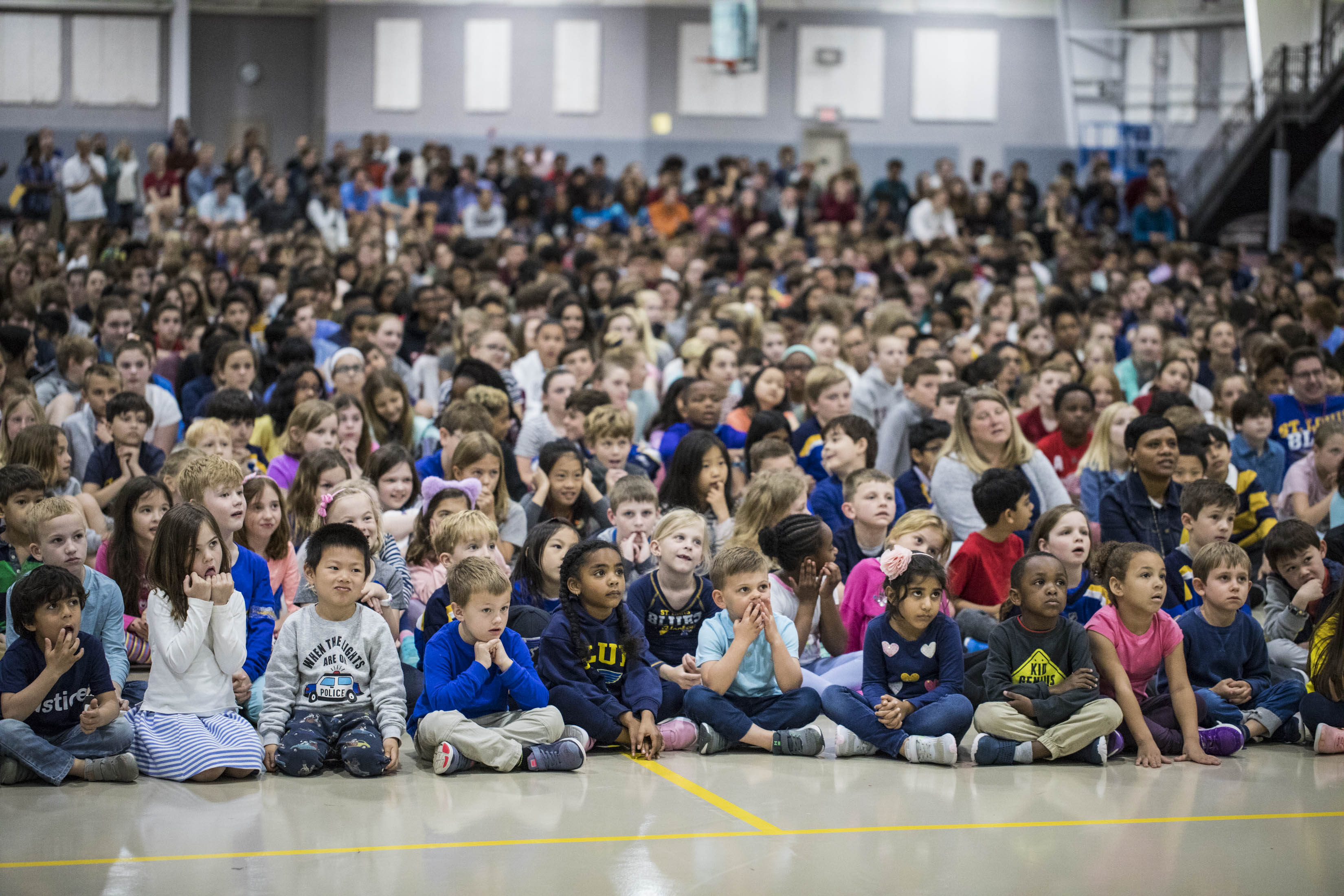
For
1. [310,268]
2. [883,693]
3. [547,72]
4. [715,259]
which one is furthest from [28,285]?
[547,72]

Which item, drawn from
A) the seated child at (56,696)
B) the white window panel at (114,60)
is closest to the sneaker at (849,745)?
the seated child at (56,696)

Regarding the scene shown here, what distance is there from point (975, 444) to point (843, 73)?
17.4m

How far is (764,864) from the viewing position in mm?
3975

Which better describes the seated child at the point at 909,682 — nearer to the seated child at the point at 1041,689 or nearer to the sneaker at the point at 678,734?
the seated child at the point at 1041,689

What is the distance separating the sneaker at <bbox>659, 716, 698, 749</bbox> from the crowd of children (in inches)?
0.7

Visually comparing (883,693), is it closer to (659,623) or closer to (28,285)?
(659,623)

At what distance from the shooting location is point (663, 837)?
4195 millimetres

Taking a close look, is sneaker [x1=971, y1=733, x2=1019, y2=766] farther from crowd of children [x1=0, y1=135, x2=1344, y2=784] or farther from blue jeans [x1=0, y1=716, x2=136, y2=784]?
blue jeans [x1=0, y1=716, x2=136, y2=784]

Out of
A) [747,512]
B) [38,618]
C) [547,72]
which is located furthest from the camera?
[547,72]

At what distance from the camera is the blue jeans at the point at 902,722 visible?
16.7ft

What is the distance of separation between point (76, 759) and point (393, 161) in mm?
15766

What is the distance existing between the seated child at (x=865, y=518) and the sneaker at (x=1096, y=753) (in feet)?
4.33

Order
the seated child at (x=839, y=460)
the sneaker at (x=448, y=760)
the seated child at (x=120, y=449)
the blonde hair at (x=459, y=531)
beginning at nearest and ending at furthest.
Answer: the sneaker at (x=448, y=760)
the blonde hair at (x=459, y=531)
the seated child at (x=839, y=460)
the seated child at (x=120, y=449)

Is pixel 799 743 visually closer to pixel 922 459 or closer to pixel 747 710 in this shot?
pixel 747 710
